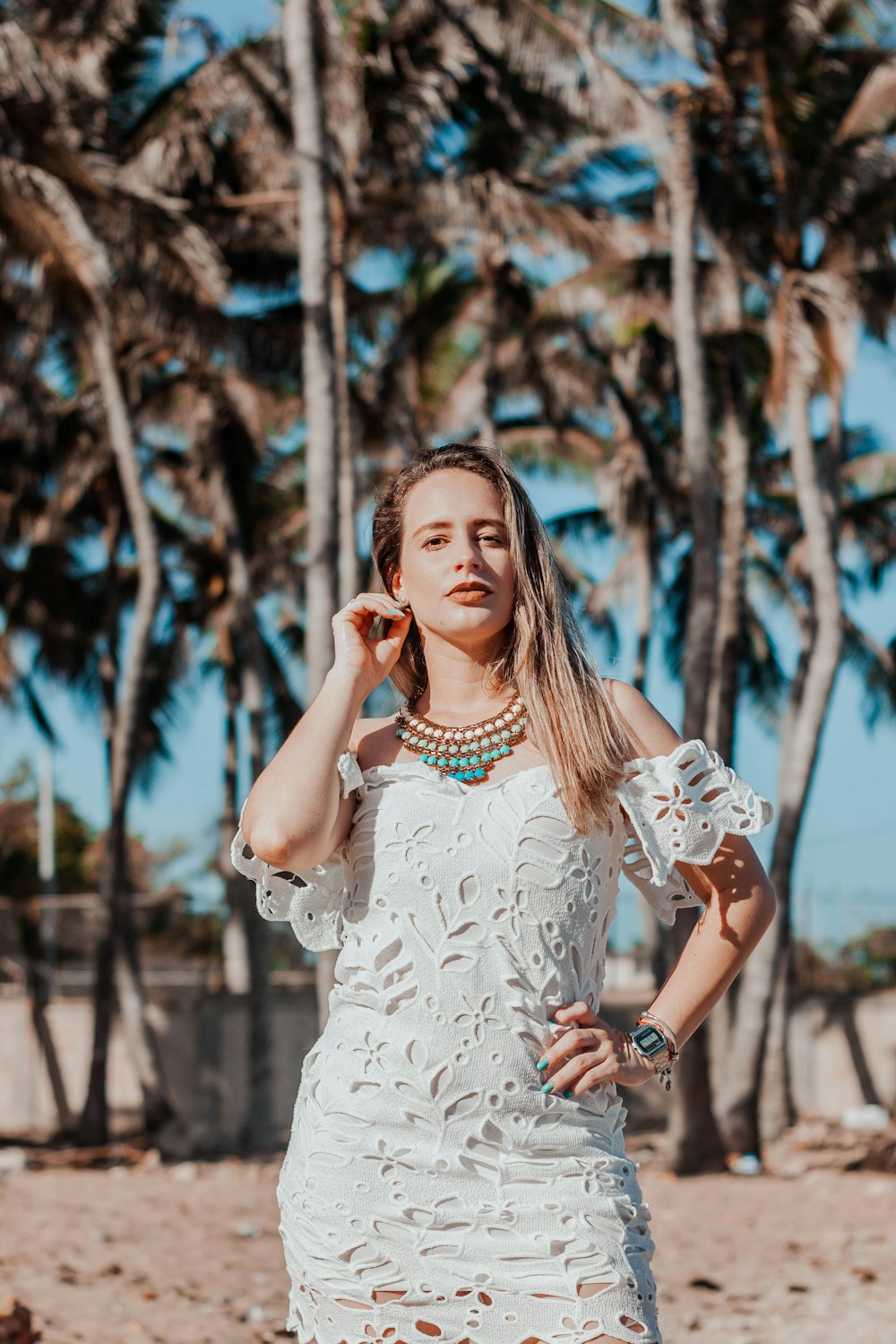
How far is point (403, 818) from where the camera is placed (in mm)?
2287

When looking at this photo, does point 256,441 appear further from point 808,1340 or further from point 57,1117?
point 808,1340

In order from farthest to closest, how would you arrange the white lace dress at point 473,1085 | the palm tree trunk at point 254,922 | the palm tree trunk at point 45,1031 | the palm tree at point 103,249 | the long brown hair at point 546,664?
the palm tree trunk at point 45,1031 < the palm tree trunk at point 254,922 < the palm tree at point 103,249 < the long brown hair at point 546,664 < the white lace dress at point 473,1085

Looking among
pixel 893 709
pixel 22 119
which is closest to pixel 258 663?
pixel 22 119

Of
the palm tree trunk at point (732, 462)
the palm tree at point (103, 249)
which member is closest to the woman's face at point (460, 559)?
the palm tree at point (103, 249)

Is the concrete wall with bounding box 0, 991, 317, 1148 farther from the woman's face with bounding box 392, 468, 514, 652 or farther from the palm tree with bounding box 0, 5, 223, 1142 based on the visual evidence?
the woman's face with bounding box 392, 468, 514, 652

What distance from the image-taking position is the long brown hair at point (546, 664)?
7.34ft

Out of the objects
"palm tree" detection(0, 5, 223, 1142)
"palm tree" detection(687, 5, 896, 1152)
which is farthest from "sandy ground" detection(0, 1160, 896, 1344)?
"palm tree" detection(0, 5, 223, 1142)

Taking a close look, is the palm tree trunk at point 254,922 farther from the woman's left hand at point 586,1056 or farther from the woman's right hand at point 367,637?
the woman's left hand at point 586,1056

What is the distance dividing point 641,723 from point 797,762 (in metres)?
12.0

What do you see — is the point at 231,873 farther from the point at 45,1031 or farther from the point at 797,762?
the point at 797,762

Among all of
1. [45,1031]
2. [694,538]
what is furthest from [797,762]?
[45,1031]

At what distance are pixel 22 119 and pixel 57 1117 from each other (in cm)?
1215

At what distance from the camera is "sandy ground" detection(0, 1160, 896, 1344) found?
7.00 metres

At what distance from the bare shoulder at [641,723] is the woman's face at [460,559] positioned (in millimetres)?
209
